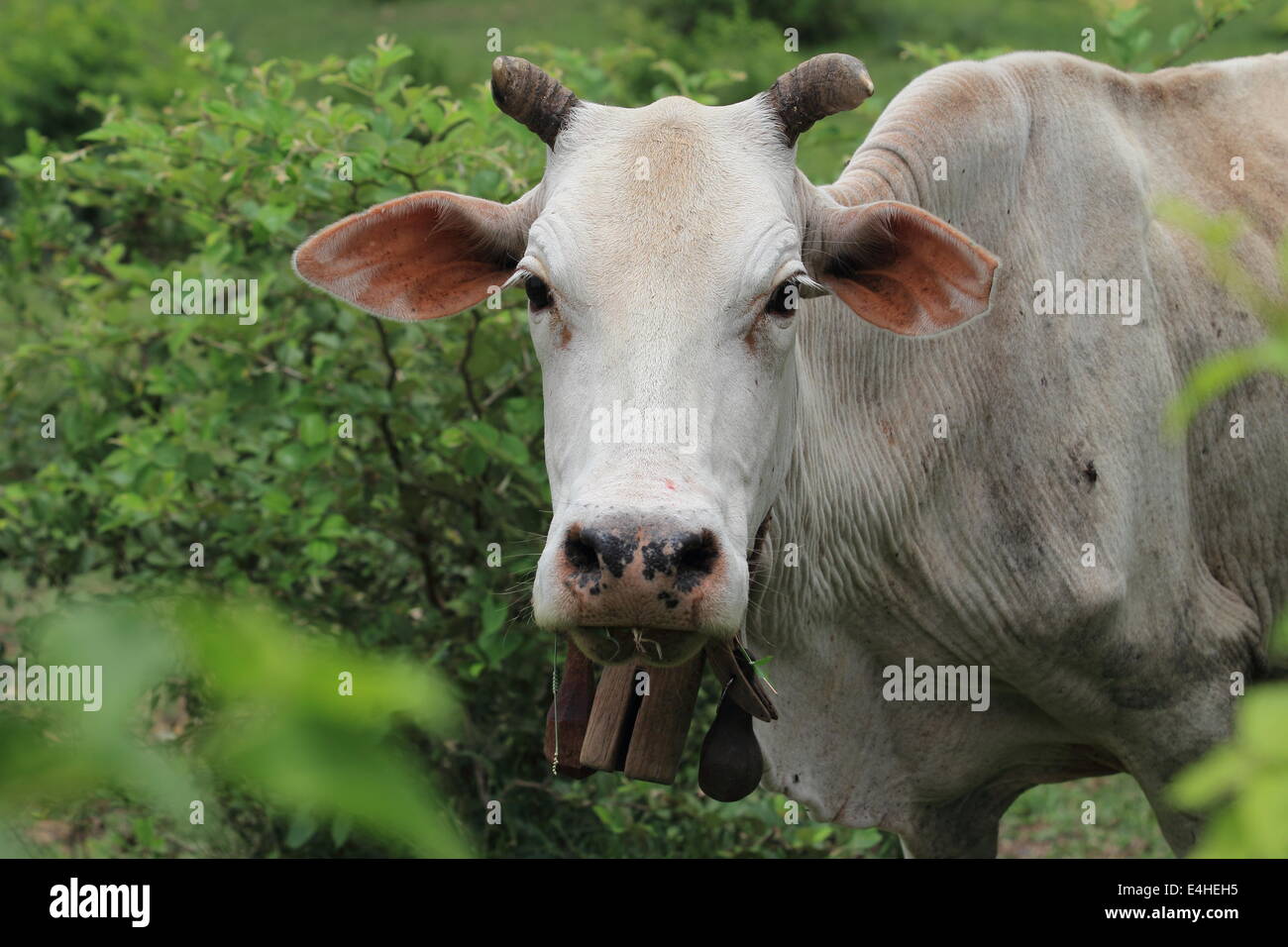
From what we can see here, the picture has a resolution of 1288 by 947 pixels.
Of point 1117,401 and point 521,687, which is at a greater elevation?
point 1117,401

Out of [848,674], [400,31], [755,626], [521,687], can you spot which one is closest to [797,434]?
[755,626]

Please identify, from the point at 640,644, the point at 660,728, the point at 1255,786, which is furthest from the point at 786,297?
the point at 1255,786

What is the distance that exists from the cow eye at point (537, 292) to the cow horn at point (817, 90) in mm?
678

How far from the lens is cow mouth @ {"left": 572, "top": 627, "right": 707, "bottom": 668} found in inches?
100

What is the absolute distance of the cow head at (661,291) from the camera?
96.8 inches

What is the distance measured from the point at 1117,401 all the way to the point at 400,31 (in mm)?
15036

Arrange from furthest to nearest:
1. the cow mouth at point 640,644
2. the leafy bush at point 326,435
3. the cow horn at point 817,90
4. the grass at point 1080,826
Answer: the grass at point 1080,826 → the leafy bush at point 326,435 → the cow horn at point 817,90 → the cow mouth at point 640,644

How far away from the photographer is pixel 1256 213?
382 cm

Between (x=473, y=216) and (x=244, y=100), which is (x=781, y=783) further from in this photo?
(x=244, y=100)

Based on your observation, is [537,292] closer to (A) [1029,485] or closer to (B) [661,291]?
(B) [661,291]

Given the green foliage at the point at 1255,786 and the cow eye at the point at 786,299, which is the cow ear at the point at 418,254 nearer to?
the cow eye at the point at 786,299

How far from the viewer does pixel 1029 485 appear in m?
3.49

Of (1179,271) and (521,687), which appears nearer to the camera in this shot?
(1179,271)

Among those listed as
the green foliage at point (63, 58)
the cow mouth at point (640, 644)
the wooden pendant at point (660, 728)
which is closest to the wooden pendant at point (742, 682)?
the wooden pendant at point (660, 728)
